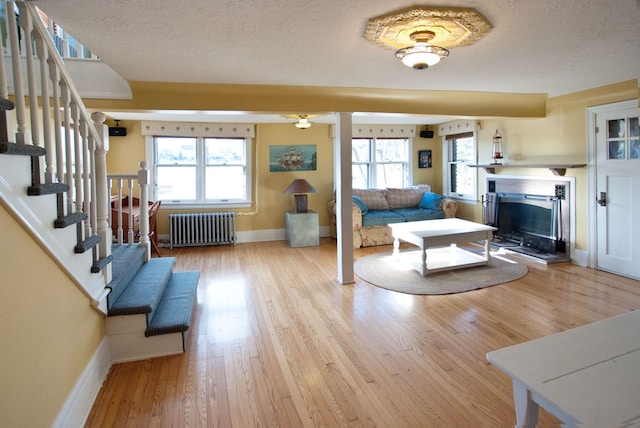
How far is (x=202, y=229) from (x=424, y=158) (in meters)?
4.50

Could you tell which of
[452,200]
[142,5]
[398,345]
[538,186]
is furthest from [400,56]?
[452,200]

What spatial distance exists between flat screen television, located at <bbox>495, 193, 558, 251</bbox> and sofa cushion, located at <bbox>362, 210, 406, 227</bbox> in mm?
1520

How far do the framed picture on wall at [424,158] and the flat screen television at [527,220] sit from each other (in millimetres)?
1980

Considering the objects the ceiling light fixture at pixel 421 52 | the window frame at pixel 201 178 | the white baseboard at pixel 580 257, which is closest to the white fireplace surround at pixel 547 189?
the white baseboard at pixel 580 257

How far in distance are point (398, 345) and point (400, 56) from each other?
2048 millimetres

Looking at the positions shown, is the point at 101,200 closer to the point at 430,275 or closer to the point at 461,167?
the point at 430,275

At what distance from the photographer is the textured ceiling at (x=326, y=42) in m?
2.04

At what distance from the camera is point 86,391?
6.43 ft

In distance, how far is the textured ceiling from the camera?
2045 millimetres

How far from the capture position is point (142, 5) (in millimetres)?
1982

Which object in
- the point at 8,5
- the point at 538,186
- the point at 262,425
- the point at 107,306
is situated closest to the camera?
the point at 8,5

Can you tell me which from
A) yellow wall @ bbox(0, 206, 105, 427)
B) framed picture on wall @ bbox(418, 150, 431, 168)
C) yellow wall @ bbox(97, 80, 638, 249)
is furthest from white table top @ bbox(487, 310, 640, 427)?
framed picture on wall @ bbox(418, 150, 431, 168)

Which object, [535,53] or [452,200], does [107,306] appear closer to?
[535,53]

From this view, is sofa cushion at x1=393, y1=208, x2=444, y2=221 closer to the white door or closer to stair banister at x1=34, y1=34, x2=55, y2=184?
the white door
